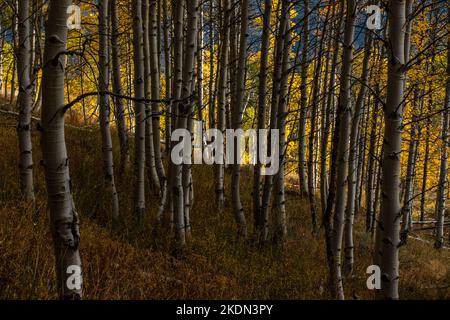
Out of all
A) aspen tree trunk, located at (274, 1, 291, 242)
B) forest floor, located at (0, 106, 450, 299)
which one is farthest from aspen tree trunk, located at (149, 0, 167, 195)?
aspen tree trunk, located at (274, 1, 291, 242)

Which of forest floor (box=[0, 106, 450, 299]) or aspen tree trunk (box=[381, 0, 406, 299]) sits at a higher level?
aspen tree trunk (box=[381, 0, 406, 299])

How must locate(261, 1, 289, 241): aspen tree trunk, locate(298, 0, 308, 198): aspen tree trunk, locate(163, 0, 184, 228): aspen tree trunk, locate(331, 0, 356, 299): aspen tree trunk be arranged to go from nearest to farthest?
locate(331, 0, 356, 299): aspen tree trunk, locate(163, 0, 184, 228): aspen tree trunk, locate(261, 1, 289, 241): aspen tree trunk, locate(298, 0, 308, 198): aspen tree trunk

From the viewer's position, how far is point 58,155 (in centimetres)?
255

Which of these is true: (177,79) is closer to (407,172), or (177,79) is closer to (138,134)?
(138,134)

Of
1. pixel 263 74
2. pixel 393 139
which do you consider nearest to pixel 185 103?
pixel 263 74

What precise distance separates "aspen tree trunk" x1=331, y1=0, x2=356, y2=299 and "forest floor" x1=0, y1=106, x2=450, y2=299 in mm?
511

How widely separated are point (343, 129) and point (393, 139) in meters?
1.82

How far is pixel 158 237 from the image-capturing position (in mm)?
5785

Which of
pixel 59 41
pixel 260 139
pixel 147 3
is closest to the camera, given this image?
pixel 59 41

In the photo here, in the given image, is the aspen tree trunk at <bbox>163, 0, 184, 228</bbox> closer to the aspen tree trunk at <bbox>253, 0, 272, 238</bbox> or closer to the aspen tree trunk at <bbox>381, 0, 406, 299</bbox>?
the aspen tree trunk at <bbox>253, 0, 272, 238</bbox>

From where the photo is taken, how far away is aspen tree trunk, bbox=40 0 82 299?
2465mm

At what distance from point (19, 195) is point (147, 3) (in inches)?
173
